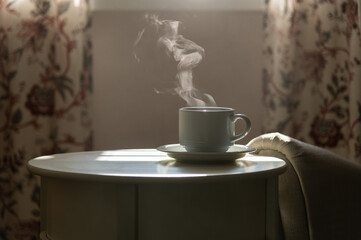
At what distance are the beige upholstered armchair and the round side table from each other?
5.8 inches

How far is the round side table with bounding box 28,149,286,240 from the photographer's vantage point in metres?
1.08

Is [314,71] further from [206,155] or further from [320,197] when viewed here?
[206,155]

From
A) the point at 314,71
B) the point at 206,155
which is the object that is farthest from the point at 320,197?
the point at 314,71

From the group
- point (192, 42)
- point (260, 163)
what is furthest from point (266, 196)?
point (192, 42)

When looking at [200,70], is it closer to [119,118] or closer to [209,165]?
[119,118]

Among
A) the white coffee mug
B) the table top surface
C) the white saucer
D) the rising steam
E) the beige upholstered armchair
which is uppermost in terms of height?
the rising steam

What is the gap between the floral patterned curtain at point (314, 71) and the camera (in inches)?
90.2

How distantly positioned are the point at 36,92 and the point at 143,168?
1.18m

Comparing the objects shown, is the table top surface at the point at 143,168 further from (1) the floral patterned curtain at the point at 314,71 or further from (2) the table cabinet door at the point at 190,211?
(1) the floral patterned curtain at the point at 314,71

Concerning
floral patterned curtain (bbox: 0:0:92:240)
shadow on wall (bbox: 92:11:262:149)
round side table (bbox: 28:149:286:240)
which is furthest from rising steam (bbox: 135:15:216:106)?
round side table (bbox: 28:149:286:240)

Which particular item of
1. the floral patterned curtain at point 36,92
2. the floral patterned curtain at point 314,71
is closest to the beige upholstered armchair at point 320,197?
the floral patterned curtain at point 314,71

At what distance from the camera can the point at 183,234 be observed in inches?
43.2

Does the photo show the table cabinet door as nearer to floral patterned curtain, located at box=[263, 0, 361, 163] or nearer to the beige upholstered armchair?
the beige upholstered armchair

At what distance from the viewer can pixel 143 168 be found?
1191 millimetres
